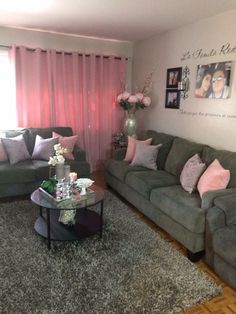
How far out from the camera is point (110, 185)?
402 cm

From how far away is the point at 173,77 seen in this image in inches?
157

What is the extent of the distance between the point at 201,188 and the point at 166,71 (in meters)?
2.16

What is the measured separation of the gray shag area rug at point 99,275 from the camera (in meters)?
1.88

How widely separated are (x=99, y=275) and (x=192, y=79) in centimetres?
269

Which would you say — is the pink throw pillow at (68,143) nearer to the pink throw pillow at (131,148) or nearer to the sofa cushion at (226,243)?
the pink throw pillow at (131,148)

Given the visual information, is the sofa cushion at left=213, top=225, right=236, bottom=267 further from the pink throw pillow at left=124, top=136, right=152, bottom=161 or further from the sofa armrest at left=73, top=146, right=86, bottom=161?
the sofa armrest at left=73, top=146, right=86, bottom=161

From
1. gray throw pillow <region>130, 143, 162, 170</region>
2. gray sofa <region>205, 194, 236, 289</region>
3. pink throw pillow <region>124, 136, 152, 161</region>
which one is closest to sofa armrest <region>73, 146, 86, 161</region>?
pink throw pillow <region>124, 136, 152, 161</region>

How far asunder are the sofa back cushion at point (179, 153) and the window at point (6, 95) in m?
2.49

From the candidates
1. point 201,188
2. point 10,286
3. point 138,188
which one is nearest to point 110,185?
point 138,188

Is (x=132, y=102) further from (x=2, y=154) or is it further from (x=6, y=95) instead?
(x=2, y=154)

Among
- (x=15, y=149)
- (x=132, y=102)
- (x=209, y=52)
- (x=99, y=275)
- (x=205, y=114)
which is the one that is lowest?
(x=99, y=275)

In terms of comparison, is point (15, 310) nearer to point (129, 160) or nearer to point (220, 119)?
point (129, 160)

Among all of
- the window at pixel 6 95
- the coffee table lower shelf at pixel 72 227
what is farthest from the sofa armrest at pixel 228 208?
the window at pixel 6 95

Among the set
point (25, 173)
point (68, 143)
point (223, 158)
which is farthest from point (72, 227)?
point (223, 158)
